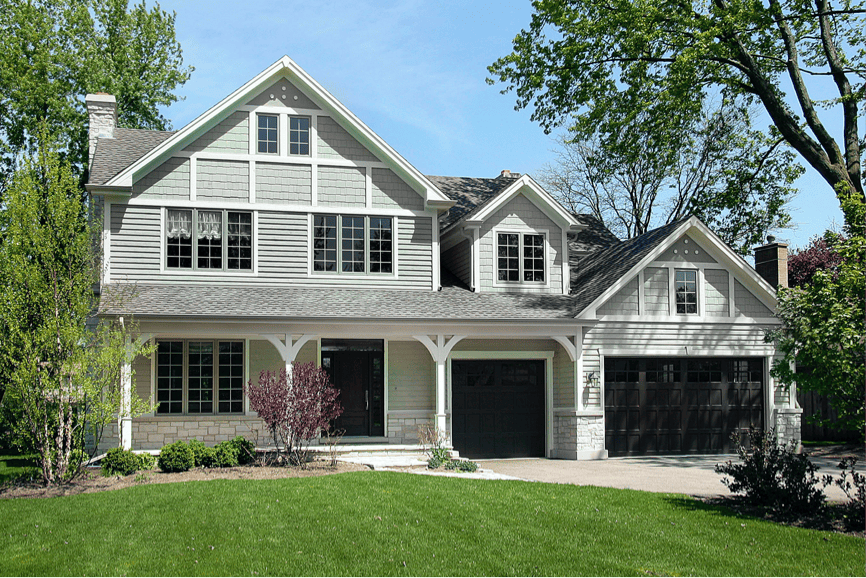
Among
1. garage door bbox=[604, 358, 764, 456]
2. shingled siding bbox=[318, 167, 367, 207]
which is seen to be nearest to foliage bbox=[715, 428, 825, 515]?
garage door bbox=[604, 358, 764, 456]

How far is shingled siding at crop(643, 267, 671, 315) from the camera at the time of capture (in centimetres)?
1864

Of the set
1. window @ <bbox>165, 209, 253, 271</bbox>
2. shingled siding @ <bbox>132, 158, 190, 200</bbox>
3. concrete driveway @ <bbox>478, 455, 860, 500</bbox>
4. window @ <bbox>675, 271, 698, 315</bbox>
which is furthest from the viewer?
window @ <bbox>675, 271, 698, 315</bbox>

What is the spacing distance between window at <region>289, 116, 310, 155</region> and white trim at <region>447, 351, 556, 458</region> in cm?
573

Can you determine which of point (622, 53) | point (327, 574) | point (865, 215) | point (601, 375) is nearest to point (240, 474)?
point (327, 574)

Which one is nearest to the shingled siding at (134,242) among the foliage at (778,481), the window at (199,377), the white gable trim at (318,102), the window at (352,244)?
the white gable trim at (318,102)

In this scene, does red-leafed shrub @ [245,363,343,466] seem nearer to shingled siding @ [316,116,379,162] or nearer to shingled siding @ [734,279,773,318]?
shingled siding @ [316,116,379,162]

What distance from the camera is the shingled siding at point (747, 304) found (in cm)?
1905

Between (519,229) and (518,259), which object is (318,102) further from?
(518,259)

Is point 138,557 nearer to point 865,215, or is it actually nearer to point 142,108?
point 865,215

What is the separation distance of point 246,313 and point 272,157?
4031 millimetres

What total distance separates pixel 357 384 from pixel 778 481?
31.9ft

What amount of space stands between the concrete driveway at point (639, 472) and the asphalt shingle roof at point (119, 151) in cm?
1028

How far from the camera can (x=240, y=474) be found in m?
13.5

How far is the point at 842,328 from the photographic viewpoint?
9.89 metres
